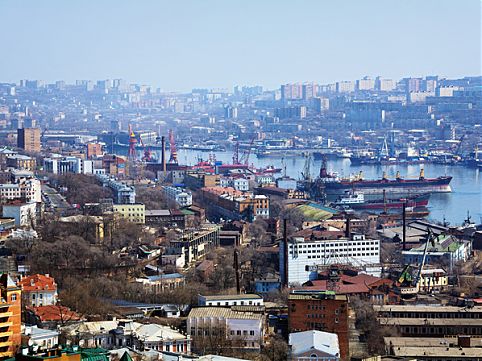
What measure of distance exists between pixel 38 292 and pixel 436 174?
72.6ft

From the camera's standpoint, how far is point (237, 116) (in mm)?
59281

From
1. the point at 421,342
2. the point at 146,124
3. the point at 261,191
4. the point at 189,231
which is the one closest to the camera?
the point at 421,342

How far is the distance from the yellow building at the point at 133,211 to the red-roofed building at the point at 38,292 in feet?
20.2

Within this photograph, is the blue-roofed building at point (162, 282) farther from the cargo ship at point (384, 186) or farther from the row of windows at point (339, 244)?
the cargo ship at point (384, 186)

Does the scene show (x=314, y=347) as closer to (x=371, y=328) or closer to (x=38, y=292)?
(x=371, y=328)

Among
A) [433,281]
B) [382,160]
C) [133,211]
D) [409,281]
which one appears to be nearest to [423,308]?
[409,281]

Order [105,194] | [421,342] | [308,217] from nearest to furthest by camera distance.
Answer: [421,342]
[308,217]
[105,194]

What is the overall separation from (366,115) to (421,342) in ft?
144

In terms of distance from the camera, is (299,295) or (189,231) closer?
(299,295)

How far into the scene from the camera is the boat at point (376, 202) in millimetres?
21062

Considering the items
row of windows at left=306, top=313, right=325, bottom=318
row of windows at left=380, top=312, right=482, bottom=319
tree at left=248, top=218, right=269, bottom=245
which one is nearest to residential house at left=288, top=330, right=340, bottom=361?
row of windows at left=306, top=313, right=325, bottom=318

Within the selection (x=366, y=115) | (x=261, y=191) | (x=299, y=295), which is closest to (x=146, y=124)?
(x=366, y=115)

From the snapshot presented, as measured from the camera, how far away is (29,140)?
98.9 ft

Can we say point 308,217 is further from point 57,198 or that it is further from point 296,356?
point 296,356
